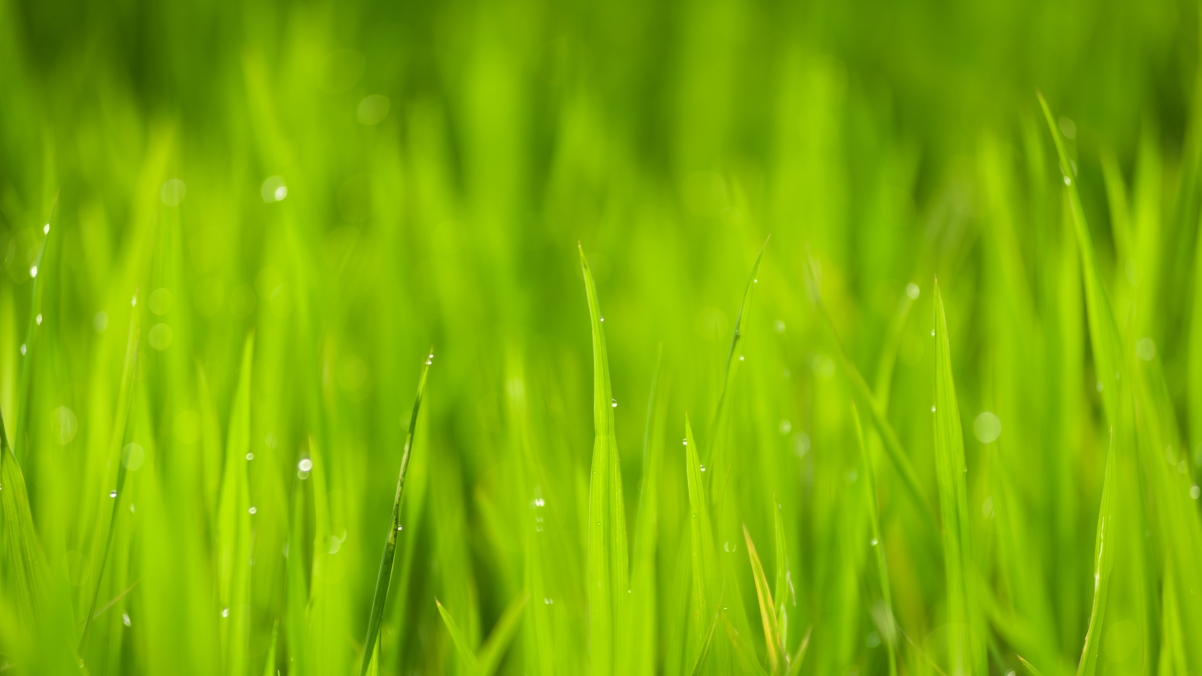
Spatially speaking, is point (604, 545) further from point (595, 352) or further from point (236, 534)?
point (236, 534)

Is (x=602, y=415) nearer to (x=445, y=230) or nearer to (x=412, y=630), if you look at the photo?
(x=412, y=630)

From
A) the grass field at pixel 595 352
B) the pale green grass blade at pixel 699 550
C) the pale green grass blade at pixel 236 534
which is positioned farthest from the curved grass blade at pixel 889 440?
the pale green grass blade at pixel 236 534

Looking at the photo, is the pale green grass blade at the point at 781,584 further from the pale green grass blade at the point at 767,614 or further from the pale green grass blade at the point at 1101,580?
the pale green grass blade at the point at 1101,580

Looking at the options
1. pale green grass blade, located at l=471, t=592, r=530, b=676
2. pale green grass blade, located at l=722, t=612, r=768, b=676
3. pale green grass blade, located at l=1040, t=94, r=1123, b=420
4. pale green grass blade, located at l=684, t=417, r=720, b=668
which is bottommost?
pale green grass blade, located at l=722, t=612, r=768, b=676

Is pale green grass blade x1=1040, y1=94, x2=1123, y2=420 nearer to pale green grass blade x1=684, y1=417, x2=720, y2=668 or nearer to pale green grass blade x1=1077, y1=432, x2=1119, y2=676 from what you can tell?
pale green grass blade x1=1077, y1=432, x2=1119, y2=676

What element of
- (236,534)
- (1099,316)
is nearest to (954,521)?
(1099,316)

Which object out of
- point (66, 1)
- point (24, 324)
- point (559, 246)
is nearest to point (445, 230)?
point (559, 246)

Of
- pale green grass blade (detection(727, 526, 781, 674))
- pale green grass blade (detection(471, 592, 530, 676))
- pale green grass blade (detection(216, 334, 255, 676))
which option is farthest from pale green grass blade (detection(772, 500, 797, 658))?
pale green grass blade (detection(216, 334, 255, 676))
